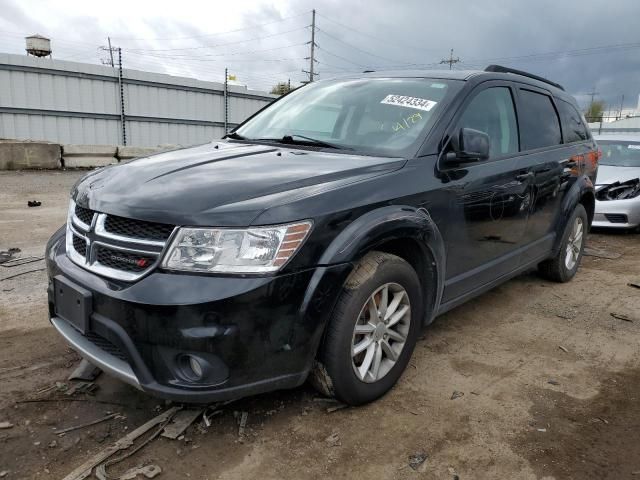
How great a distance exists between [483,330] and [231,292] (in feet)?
7.80

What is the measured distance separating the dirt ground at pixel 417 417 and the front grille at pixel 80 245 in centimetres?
80

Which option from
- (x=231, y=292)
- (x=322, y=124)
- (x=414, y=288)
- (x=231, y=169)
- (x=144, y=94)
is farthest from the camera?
(x=144, y=94)

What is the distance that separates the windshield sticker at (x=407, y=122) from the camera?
310 centimetres

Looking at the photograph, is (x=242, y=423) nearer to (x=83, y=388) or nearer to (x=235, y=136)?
(x=83, y=388)

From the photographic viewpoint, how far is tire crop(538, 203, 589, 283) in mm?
4730

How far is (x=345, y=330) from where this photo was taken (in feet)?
7.83

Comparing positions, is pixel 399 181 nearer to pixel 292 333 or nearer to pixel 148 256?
pixel 292 333

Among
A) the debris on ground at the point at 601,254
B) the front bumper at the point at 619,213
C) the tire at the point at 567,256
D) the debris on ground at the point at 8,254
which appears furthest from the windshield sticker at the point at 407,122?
the front bumper at the point at 619,213

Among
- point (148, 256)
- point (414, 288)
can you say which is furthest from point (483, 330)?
point (148, 256)

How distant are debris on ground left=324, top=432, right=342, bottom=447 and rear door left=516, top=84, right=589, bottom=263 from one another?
228 centimetres

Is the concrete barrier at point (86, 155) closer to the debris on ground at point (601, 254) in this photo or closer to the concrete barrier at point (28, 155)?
the concrete barrier at point (28, 155)

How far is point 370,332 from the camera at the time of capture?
262 centimetres

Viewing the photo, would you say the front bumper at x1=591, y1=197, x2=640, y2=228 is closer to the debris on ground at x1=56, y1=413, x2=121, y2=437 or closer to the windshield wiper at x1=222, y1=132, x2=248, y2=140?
the windshield wiper at x1=222, y1=132, x2=248, y2=140

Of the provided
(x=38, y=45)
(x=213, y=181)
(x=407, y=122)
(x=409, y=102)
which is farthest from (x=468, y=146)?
(x=38, y=45)
